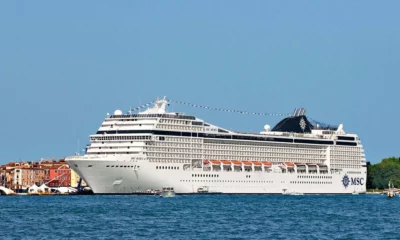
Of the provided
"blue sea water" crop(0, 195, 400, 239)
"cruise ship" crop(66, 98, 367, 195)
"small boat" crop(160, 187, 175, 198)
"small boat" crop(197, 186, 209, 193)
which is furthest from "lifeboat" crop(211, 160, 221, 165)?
"blue sea water" crop(0, 195, 400, 239)

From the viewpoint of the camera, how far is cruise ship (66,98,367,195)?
4498 inches

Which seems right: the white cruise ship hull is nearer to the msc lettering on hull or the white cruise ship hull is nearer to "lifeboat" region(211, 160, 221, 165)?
"lifeboat" region(211, 160, 221, 165)

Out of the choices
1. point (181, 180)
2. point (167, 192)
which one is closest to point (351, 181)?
point (181, 180)

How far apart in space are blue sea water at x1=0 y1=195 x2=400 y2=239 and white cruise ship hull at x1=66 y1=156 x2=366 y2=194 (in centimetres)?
1622

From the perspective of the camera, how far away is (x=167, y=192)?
114m

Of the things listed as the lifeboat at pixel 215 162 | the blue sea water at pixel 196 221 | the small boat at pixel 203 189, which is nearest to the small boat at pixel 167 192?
the small boat at pixel 203 189

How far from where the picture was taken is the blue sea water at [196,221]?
198 feet

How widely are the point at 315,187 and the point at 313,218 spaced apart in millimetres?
60588

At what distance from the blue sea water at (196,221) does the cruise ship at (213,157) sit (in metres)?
17.5

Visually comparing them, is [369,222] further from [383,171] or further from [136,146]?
[383,171]

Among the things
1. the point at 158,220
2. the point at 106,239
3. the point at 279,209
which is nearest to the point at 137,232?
the point at 106,239

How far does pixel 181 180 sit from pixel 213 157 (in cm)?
873

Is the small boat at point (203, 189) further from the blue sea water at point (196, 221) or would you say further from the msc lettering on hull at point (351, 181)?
the msc lettering on hull at point (351, 181)

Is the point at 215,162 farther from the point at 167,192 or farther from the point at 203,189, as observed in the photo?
the point at 167,192
